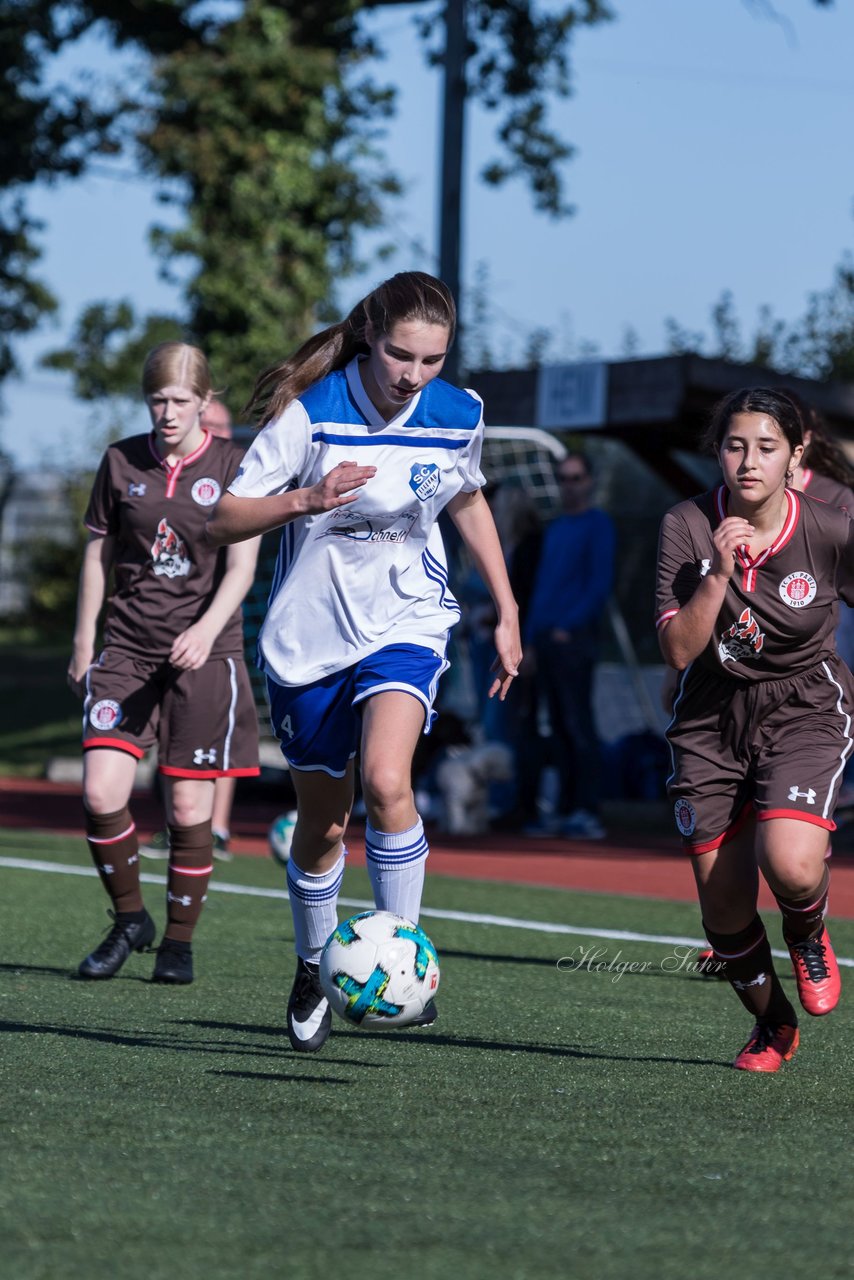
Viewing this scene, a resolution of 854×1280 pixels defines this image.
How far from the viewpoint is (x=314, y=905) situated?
15.5ft

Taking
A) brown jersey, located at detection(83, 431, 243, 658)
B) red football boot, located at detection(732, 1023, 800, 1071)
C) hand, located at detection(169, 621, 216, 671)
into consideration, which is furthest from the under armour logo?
brown jersey, located at detection(83, 431, 243, 658)

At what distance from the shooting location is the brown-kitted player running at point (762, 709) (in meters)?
Answer: 4.38

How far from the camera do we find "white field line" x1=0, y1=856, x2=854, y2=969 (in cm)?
735

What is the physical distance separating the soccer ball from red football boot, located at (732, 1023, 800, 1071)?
88 cm

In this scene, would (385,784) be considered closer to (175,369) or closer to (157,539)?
(157,539)

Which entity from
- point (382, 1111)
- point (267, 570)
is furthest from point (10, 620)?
point (382, 1111)

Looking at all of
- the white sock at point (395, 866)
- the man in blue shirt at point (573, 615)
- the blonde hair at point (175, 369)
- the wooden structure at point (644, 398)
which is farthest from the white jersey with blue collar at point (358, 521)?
the wooden structure at point (644, 398)

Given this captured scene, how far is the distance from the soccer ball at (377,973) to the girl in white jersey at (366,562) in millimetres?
244

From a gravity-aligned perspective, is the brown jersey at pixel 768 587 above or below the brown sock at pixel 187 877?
above

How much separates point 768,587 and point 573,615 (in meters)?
6.99

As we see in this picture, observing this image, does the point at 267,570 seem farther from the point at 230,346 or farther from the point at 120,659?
the point at 120,659

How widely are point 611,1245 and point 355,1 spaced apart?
21942 mm

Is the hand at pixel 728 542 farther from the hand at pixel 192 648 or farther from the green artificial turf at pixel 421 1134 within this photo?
A: the hand at pixel 192 648

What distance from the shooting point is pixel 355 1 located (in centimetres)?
2272
